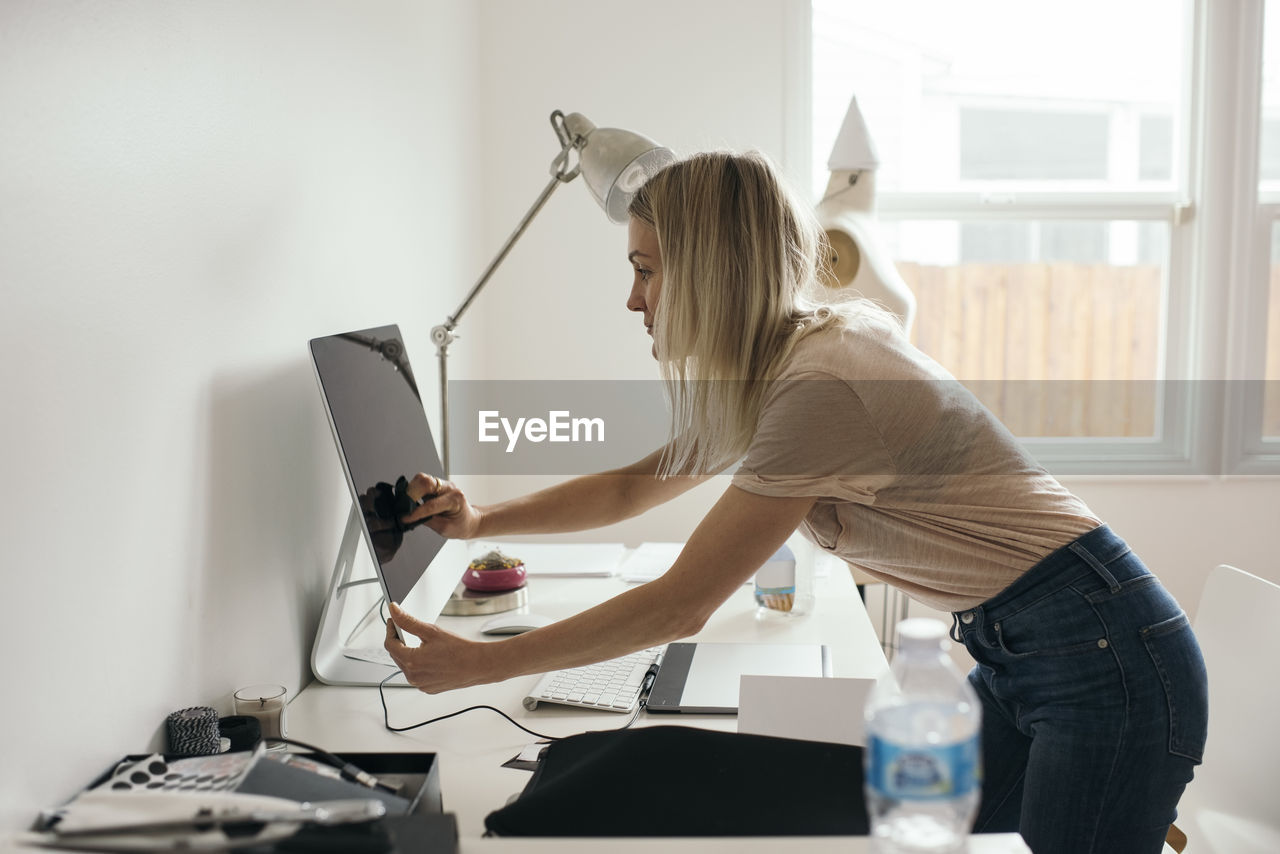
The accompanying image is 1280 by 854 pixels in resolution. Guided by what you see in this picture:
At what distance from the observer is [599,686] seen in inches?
56.1

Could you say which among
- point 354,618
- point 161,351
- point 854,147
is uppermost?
point 854,147

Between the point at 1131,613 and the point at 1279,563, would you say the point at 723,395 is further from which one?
the point at 1279,563

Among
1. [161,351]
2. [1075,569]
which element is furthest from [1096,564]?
[161,351]

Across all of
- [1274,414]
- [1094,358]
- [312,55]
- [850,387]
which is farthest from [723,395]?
[1274,414]

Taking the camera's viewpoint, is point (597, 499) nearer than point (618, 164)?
No

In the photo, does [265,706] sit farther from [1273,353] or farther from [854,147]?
[1273,353]

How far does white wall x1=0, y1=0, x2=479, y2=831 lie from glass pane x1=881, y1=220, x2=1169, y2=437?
177 centimetres

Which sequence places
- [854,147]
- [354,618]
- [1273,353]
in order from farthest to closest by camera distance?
[1273,353], [854,147], [354,618]

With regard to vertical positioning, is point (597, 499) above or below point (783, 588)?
above

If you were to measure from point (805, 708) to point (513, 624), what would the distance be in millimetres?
Answer: 643

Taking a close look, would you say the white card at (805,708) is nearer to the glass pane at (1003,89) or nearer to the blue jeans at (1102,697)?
the blue jeans at (1102,697)

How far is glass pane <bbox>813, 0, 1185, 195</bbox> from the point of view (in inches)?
114

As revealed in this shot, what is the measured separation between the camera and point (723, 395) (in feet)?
4.21

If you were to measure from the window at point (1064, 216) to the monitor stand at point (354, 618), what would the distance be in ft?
5.73
